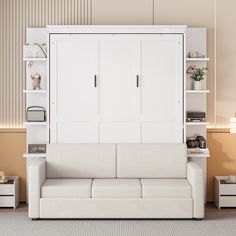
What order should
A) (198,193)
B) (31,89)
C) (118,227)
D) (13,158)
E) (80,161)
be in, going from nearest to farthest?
(118,227), (198,193), (80,161), (31,89), (13,158)

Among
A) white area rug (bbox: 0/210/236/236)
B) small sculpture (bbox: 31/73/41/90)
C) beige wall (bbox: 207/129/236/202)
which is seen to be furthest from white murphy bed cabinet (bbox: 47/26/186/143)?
white area rug (bbox: 0/210/236/236)

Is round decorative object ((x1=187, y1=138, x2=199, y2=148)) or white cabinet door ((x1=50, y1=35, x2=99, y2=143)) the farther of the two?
round decorative object ((x1=187, y1=138, x2=199, y2=148))

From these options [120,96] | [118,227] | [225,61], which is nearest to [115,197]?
[118,227]

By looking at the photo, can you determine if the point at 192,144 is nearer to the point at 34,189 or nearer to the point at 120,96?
the point at 120,96

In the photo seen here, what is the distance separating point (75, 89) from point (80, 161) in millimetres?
927

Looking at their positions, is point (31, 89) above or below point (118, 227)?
above

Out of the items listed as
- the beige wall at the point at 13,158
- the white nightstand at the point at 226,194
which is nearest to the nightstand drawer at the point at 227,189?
the white nightstand at the point at 226,194

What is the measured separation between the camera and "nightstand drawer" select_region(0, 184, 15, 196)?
22.1 feet

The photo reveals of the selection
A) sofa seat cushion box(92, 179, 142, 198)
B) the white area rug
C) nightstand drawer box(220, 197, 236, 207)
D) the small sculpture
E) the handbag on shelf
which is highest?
the handbag on shelf

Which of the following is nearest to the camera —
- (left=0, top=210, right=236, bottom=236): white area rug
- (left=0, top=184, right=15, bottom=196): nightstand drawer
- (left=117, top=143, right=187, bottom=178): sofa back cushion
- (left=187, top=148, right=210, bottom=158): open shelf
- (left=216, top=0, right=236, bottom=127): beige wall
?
(left=0, top=210, right=236, bottom=236): white area rug

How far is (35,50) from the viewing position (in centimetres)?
691

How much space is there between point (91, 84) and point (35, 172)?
1.43 meters

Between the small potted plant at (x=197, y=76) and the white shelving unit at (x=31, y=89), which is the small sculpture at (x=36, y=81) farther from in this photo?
the small potted plant at (x=197, y=76)

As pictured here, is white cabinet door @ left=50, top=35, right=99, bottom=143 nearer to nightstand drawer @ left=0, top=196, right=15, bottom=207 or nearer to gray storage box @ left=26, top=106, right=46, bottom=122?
gray storage box @ left=26, top=106, right=46, bottom=122
